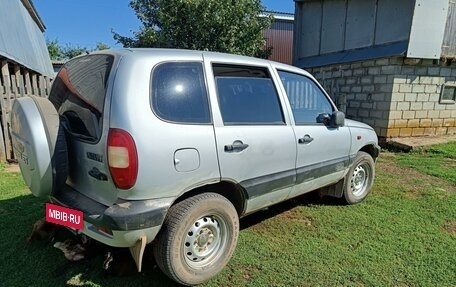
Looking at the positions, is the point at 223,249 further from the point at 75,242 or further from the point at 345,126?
the point at 345,126

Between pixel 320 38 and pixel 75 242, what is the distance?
422 inches

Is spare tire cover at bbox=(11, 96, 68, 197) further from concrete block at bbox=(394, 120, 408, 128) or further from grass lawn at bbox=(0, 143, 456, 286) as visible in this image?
concrete block at bbox=(394, 120, 408, 128)

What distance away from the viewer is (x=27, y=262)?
9.39 ft

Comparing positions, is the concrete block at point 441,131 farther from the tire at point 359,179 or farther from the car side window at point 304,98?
the car side window at point 304,98

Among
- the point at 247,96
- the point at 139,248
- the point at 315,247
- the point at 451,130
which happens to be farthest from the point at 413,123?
the point at 139,248

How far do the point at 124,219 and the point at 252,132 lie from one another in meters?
1.27

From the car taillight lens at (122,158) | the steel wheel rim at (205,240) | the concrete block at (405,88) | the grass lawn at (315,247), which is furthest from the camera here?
the concrete block at (405,88)

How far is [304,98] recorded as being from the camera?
144 inches

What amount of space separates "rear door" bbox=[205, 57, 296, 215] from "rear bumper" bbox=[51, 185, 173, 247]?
624 mm

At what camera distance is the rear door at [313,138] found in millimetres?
3361

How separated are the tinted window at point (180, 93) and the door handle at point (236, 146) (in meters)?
0.27

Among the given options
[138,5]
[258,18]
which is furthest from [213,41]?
[138,5]

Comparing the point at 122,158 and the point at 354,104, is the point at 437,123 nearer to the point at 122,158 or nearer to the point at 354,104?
the point at 354,104

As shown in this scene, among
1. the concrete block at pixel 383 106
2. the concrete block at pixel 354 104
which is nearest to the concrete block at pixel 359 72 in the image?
the concrete block at pixel 354 104
